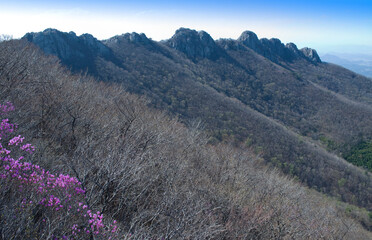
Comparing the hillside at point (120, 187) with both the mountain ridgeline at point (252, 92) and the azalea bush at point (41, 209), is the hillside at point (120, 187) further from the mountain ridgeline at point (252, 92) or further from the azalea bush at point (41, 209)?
the mountain ridgeline at point (252, 92)

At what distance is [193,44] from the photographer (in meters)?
97.4

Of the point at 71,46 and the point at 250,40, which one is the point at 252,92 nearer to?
the point at 250,40

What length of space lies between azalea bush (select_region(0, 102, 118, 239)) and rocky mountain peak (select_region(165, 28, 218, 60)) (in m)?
93.2

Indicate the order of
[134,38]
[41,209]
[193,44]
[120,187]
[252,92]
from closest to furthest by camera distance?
[41,209] → [120,187] → [134,38] → [252,92] → [193,44]

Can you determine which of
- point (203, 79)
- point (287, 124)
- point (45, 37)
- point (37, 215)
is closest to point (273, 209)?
point (37, 215)

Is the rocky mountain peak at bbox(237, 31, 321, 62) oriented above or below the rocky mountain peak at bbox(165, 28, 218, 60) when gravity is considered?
above

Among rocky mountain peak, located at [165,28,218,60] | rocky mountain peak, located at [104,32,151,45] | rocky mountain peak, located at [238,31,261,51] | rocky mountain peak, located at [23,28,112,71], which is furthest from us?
rocky mountain peak, located at [238,31,261,51]

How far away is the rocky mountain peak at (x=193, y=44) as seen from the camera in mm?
94438

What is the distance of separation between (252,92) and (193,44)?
3611cm

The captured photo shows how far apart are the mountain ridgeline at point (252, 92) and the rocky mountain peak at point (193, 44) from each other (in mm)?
461

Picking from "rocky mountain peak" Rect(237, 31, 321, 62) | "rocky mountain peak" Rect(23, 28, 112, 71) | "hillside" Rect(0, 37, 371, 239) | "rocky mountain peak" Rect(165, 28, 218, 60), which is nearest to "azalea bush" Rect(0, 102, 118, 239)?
"hillside" Rect(0, 37, 371, 239)

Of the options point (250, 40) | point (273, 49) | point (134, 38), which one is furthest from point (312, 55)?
point (134, 38)

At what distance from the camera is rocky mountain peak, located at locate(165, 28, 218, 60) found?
94438 mm

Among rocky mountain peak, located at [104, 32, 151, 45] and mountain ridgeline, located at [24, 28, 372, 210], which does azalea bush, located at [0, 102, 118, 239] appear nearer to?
mountain ridgeline, located at [24, 28, 372, 210]
